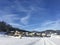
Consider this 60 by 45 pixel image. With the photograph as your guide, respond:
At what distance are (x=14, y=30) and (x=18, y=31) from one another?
3.62 meters

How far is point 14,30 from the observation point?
64.1m

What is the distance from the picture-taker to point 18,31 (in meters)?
67.4
